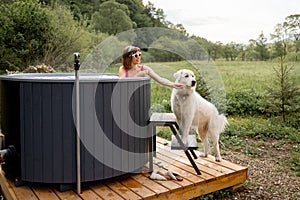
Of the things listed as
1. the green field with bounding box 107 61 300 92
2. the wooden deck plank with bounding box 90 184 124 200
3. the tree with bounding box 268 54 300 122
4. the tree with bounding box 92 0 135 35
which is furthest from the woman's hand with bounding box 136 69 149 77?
the tree with bounding box 92 0 135 35

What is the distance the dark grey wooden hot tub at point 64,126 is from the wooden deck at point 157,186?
0.11 meters

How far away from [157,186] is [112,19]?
11.7 metres

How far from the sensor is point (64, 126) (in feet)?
8.29

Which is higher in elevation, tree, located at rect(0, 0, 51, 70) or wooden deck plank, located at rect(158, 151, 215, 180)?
tree, located at rect(0, 0, 51, 70)

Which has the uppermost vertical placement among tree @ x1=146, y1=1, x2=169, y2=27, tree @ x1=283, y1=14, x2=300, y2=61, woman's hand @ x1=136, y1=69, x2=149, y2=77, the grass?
tree @ x1=146, y1=1, x2=169, y2=27

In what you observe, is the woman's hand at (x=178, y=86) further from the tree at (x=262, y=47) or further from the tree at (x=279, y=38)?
the tree at (x=262, y=47)

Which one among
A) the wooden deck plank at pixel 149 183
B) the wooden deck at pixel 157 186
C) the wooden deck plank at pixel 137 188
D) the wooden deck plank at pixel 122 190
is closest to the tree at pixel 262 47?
the wooden deck at pixel 157 186

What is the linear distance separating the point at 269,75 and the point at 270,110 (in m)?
2.05

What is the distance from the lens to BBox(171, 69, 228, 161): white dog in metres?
2.95

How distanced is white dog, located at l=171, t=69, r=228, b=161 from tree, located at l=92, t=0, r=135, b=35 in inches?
348

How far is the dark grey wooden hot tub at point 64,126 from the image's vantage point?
2502 mm

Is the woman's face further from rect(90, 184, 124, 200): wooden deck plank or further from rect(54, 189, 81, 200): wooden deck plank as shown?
rect(54, 189, 81, 200): wooden deck plank

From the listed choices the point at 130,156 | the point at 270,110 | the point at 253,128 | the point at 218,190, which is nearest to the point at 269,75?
the point at 270,110

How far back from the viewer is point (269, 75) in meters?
8.29
